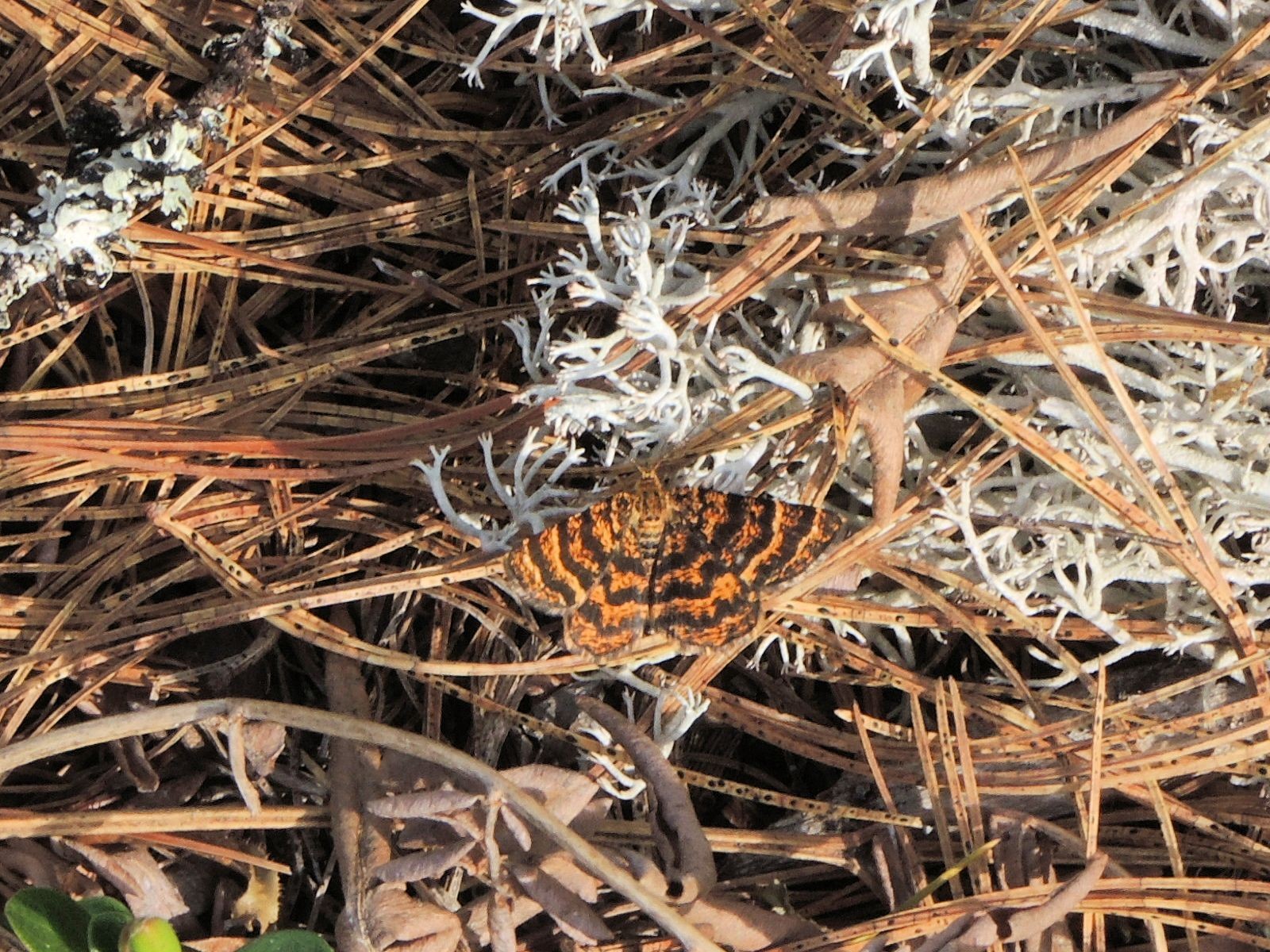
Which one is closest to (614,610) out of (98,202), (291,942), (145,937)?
(291,942)

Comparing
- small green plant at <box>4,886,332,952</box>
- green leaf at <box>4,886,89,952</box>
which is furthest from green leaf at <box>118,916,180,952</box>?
green leaf at <box>4,886,89,952</box>

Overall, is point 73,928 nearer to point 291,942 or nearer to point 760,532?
point 291,942

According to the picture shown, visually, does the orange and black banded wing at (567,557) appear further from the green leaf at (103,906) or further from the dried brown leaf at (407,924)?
the green leaf at (103,906)

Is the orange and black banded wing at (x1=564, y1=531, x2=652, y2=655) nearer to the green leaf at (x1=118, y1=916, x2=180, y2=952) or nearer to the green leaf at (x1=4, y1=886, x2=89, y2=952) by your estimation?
the green leaf at (x1=118, y1=916, x2=180, y2=952)

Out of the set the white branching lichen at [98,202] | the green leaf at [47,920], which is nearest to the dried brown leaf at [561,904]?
the green leaf at [47,920]

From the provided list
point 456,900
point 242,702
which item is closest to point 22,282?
point 242,702

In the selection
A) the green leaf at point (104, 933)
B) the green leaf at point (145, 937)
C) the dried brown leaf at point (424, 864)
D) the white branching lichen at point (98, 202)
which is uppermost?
the white branching lichen at point (98, 202)
